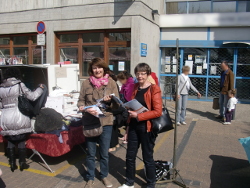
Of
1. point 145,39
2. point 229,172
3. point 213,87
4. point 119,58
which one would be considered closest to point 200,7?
point 145,39

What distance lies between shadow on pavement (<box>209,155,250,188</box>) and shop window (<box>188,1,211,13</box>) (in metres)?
8.06

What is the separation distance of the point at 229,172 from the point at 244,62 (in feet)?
24.9

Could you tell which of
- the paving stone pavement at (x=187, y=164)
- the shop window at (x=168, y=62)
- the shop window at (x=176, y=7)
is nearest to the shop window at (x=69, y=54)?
the shop window at (x=168, y=62)

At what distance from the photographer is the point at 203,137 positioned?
654 centimetres

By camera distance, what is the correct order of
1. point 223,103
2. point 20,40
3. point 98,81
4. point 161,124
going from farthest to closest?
point 20,40 < point 223,103 < point 98,81 < point 161,124

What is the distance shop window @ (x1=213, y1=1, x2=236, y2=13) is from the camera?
36.5 ft

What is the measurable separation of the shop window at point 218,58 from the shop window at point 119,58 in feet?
12.0

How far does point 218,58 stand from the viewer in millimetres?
11164

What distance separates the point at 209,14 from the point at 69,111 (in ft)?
26.1

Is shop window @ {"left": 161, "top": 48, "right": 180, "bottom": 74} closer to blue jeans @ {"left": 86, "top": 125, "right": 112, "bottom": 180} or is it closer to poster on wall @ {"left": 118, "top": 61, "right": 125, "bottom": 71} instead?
poster on wall @ {"left": 118, "top": 61, "right": 125, "bottom": 71}

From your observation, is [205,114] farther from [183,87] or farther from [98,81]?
[98,81]

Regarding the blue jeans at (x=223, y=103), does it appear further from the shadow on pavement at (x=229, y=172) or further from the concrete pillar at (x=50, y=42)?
the concrete pillar at (x=50, y=42)

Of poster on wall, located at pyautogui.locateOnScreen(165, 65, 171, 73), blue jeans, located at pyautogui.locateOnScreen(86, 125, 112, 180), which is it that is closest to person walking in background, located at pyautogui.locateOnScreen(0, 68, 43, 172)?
blue jeans, located at pyautogui.locateOnScreen(86, 125, 112, 180)

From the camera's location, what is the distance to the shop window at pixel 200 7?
11438mm
